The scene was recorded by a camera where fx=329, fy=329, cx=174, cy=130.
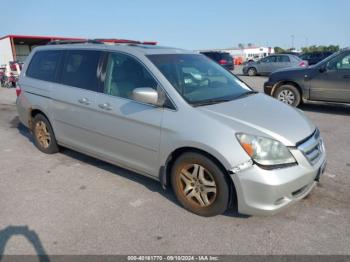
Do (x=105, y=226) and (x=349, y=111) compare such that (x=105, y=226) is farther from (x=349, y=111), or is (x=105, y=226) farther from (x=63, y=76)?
(x=349, y=111)

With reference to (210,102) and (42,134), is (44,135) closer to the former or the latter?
(42,134)

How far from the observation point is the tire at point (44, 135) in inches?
207

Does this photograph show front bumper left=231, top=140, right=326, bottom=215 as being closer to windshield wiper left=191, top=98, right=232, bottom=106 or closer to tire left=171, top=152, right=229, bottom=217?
tire left=171, top=152, right=229, bottom=217

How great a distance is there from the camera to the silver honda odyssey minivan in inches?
119

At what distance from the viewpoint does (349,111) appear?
8.65 m

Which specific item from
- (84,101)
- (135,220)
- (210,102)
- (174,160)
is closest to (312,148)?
(210,102)

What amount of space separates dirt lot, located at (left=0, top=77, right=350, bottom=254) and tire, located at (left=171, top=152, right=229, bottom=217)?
0.12 meters

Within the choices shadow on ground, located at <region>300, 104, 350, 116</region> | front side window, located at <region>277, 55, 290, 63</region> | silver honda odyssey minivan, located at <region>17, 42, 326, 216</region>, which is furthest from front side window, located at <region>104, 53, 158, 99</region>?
front side window, located at <region>277, 55, 290, 63</region>

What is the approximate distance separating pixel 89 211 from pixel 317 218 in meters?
2.39

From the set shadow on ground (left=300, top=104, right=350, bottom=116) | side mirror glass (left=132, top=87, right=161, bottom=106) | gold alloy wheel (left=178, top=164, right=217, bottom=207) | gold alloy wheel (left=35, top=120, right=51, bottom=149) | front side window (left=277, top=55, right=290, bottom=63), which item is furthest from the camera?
front side window (left=277, top=55, right=290, bottom=63)

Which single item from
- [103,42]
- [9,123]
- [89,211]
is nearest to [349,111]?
[103,42]

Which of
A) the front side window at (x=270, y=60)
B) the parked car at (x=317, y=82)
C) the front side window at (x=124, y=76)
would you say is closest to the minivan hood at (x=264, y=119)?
the front side window at (x=124, y=76)

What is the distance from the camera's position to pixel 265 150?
9.82 feet

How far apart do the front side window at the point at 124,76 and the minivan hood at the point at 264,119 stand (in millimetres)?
857
